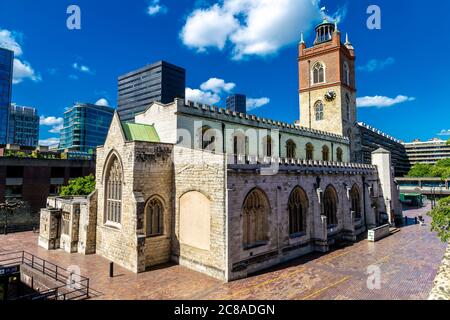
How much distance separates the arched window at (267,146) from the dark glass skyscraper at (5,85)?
152 meters

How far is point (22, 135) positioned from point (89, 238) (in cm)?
17833

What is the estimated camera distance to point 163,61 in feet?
430

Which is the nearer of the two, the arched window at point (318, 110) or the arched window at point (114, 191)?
the arched window at point (114, 191)

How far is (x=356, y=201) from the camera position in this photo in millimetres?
32250

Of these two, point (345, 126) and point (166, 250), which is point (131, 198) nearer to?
point (166, 250)

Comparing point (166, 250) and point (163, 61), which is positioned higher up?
point (163, 61)

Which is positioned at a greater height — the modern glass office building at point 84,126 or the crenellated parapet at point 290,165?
the modern glass office building at point 84,126

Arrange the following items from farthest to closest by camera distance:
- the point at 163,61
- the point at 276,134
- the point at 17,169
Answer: the point at 163,61 → the point at 17,169 → the point at 276,134

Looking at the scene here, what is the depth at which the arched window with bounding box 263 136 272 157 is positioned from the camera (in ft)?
96.3

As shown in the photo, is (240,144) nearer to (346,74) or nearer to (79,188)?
(79,188)

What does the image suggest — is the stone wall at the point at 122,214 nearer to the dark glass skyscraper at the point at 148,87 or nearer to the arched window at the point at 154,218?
the arched window at the point at 154,218

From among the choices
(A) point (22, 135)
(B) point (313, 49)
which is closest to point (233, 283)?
(B) point (313, 49)

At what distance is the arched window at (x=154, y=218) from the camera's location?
20141 mm

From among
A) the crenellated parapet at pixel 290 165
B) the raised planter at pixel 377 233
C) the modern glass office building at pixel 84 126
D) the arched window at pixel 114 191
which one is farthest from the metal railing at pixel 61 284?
the modern glass office building at pixel 84 126
